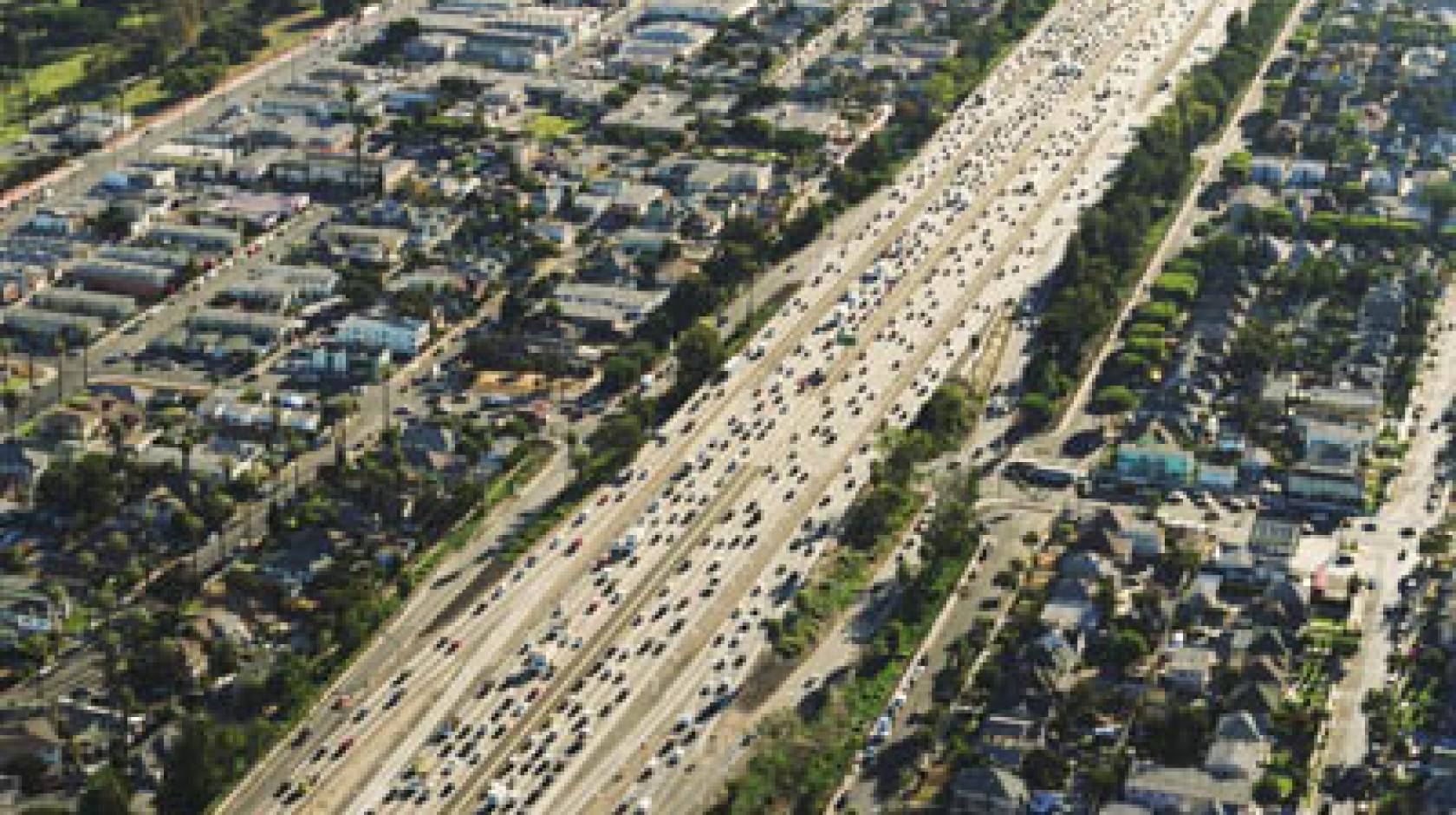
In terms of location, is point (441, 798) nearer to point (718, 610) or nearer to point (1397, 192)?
point (718, 610)

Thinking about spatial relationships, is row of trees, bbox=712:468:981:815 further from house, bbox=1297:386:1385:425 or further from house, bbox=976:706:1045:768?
house, bbox=1297:386:1385:425

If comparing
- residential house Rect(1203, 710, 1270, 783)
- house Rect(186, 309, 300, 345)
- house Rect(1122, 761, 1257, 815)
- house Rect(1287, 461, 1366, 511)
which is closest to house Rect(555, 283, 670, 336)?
house Rect(186, 309, 300, 345)

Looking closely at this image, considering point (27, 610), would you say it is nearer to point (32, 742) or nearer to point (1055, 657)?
point (32, 742)

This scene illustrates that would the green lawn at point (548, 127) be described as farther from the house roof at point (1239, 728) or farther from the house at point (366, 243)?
the house roof at point (1239, 728)

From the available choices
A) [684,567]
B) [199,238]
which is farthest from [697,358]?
[199,238]

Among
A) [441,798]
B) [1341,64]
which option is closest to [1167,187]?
[1341,64]

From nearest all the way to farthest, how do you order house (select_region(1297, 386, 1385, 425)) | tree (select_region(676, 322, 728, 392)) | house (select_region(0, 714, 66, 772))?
house (select_region(0, 714, 66, 772)) → house (select_region(1297, 386, 1385, 425)) → tree (select_region(676, 322, 728, 392))
